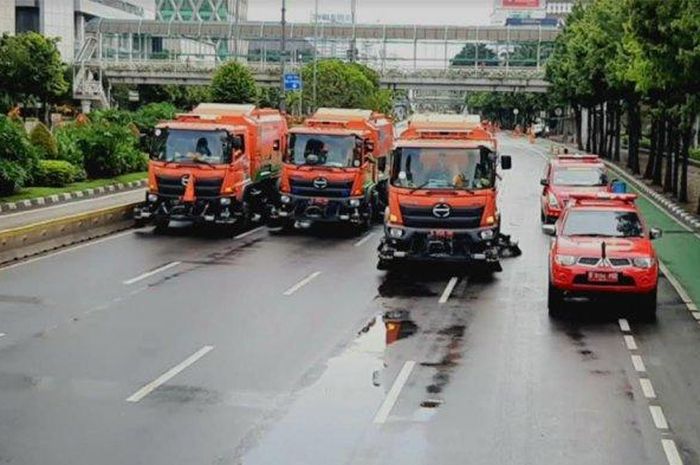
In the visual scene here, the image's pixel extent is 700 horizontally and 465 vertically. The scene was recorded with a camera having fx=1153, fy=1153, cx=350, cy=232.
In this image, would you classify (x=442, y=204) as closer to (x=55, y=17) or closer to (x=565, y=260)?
(x=565, y=260)

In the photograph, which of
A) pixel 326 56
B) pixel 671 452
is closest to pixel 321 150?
pixel 671 452

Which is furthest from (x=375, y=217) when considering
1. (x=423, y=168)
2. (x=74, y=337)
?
(x=74, y=337)

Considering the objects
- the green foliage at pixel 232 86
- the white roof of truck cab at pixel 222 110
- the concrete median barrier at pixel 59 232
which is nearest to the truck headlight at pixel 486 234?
the concrete median barrier at pixel 59 232

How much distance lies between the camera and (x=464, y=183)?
23.1 m

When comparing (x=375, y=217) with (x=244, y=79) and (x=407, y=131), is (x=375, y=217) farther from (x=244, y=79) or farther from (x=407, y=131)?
(x=244, y=79)

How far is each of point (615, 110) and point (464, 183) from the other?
45.1 m

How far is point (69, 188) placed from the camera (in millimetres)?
42188

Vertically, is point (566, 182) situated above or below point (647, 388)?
above

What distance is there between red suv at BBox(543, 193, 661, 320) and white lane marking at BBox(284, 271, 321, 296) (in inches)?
184

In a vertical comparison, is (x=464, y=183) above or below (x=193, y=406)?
above

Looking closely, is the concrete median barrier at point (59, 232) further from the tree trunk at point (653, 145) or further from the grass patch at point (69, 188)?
the tree trunk at point (653, 145)

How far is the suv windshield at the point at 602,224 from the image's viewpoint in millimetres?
19578

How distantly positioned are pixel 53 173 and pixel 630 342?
97.4ft

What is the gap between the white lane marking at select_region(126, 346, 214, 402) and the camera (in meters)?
13.0
